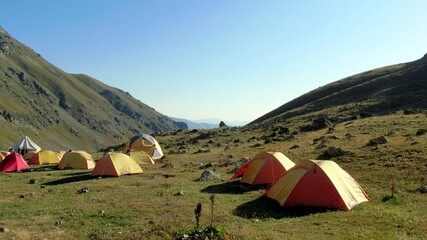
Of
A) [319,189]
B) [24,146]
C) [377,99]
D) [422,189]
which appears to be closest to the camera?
[319,189]

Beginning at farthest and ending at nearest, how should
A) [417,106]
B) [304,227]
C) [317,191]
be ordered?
[417,106], [317,191], [304,227]

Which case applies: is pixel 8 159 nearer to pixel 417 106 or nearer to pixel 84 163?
pixel 84 163

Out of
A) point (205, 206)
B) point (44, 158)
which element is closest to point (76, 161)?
point (44, 158)

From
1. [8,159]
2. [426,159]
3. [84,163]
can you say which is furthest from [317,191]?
[8,159]

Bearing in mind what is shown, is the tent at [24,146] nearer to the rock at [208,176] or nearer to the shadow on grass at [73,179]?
the shadow on grass at [73,179]

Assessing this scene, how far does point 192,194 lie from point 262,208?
16.8 feet

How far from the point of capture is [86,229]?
14977mm

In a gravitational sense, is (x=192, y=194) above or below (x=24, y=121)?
below

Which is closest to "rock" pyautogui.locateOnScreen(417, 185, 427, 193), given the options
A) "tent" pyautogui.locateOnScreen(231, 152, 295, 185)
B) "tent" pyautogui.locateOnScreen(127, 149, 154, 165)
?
A: "tent" pyautogui.locateOnScreen(231, 152, 295, 185)

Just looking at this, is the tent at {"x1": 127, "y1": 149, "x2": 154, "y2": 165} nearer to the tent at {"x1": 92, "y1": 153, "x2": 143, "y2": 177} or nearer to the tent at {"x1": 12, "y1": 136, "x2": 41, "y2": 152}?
the tent at {"x1": 92, "y1": 153, "x2": 143, "y2": 177}

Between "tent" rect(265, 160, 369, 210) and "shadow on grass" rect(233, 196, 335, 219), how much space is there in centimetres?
30

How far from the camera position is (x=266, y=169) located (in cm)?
2389

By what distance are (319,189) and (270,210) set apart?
2622 mm

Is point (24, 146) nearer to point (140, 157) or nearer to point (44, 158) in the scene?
point (44, 158)
